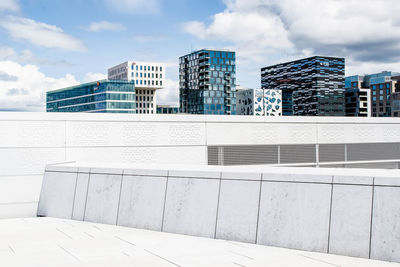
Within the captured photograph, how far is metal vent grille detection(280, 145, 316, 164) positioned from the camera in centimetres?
1820

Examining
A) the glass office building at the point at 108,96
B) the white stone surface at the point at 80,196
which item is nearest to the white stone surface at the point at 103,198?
the white stone surface at the point at 80,196

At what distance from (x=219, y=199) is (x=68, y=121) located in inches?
282

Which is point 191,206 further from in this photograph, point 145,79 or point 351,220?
point 145,79

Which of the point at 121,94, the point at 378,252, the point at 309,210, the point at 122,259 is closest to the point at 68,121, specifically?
the point at 122,259

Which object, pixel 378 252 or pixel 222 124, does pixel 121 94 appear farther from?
pixel 378 252

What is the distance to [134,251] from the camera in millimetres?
7777

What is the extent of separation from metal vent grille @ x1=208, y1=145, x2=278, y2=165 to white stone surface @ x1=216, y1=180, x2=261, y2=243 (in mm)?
7767

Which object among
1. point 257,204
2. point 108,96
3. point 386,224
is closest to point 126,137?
point 257,204

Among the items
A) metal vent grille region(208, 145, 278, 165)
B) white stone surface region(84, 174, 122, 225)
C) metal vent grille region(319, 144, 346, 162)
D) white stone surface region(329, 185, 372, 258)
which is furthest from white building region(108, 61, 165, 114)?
white stone surface region(329, 185, 372, 258)

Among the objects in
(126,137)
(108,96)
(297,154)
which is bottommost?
(297,154)

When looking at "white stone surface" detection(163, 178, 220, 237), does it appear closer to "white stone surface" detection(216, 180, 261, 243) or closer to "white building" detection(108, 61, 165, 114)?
"white stone surface" detection(216, 180, 261, 243)

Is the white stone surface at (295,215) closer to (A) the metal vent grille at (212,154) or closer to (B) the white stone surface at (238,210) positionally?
(B) the white stone surface at (238,210)

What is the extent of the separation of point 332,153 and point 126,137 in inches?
357

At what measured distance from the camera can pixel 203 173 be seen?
30.7 ft
